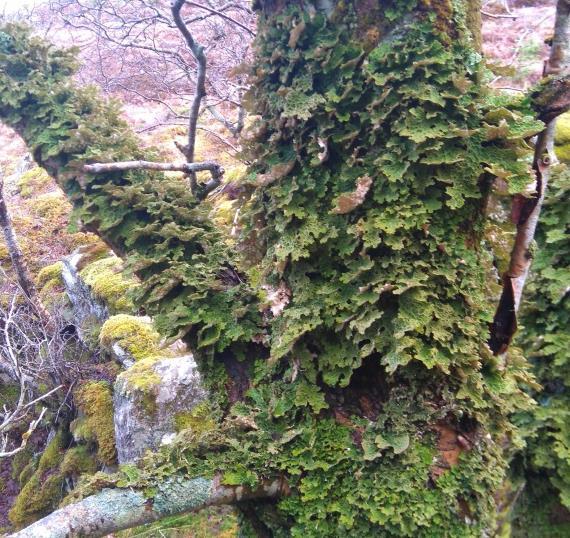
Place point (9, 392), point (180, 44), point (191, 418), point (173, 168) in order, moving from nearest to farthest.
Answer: point (173, 168)
point (191, 418)
point (180, 44)
point (9, 392)

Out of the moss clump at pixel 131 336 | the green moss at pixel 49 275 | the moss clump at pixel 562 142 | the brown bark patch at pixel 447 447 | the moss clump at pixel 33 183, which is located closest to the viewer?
the brown bark patch at pixel 447 447

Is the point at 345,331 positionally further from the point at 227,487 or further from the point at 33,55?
the point at 33,55

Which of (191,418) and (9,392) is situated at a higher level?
(191,418)

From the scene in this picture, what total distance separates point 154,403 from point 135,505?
3.10 m

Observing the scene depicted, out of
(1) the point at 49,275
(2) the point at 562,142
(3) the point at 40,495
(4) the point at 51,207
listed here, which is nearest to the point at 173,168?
(2) the point at 562,142

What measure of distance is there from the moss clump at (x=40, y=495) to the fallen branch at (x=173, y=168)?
5.75m

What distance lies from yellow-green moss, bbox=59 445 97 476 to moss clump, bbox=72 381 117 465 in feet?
0.68

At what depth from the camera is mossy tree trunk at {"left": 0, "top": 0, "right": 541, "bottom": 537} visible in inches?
72.5

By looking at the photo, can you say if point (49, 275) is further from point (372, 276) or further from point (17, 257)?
point (372, 276)

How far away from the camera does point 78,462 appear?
6.35 metres

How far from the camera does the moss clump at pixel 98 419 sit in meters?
5.66

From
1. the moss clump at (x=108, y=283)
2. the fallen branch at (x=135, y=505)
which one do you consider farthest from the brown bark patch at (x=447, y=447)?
the moss clump at (x=108, y=283)

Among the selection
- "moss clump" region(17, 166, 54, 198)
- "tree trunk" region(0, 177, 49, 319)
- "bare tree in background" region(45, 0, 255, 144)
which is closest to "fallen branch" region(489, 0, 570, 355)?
"bare tree in background" region(45, 0, 255, 144)

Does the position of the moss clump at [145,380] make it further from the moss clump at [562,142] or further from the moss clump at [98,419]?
the moss clump at [562,142]
